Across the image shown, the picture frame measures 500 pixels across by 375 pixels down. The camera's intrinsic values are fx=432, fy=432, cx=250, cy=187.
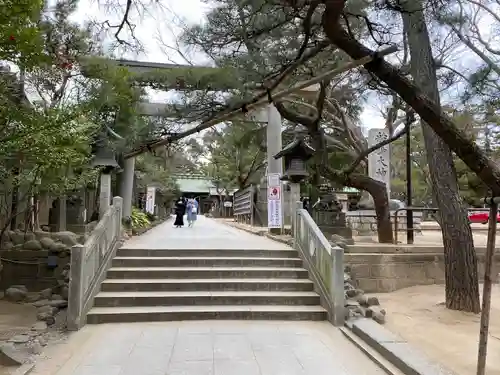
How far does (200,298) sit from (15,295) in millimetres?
3672

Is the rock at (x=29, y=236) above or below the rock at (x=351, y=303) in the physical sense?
above

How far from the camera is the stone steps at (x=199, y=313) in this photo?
6.11m

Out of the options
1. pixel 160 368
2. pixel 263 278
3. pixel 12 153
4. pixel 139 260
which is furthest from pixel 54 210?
pixel 160 368

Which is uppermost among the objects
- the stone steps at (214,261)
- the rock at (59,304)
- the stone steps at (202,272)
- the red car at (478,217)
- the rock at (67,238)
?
the red car at (478,217)

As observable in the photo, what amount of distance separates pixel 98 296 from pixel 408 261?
7.03 metres

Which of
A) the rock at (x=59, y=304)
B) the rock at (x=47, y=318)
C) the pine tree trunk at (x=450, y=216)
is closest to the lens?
the rock at (x=47, y=318)

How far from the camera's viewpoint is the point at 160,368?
4363mm

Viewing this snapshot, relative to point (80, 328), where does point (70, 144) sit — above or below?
above

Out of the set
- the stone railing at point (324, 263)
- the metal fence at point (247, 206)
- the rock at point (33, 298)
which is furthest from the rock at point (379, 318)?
the metal fence at point (247, 206)

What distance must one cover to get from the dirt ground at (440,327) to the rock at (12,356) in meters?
4.48

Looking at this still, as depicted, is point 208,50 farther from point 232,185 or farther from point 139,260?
point 232,185

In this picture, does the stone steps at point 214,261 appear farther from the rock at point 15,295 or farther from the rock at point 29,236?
the rock at point 29,236

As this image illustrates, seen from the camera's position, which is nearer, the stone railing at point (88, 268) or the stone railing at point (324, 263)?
the stone railing at point (88, 268)

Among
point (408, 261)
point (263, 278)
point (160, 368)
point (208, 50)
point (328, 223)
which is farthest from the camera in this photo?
point (328, 223)
